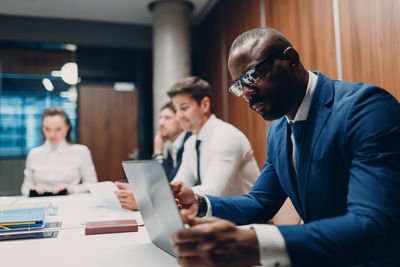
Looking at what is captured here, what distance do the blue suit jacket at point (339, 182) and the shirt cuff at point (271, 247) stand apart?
16 millimetres

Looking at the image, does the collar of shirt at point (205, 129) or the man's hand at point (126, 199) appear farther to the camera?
the collar of shirt at point (205, 129)

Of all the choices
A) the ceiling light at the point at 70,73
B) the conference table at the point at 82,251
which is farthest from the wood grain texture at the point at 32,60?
the conference table at the point at 82,251

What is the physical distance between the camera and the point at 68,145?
131 inches

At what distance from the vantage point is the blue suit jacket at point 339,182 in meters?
0.73

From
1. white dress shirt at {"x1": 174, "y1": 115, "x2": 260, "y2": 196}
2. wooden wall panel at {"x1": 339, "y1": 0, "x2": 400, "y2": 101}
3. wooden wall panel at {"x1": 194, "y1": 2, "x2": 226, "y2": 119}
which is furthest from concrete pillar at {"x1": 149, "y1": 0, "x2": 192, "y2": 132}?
wooden wall panel at {"x1": 339, "y1": 0, "x2": 400, "y2": 101}

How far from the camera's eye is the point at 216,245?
68 centimetres

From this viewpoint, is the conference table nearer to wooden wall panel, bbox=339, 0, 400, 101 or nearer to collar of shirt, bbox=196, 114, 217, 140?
collar of shirt, bbox=196, 114, 217, 140

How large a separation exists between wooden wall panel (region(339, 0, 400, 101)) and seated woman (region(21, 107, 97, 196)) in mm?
2510

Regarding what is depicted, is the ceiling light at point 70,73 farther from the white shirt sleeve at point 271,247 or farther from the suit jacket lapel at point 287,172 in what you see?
the white shirt sleeve at point 271,247

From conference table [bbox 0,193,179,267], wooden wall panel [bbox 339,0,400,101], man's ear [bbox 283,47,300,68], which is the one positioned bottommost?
conference table [bbox 0,193,179,267]

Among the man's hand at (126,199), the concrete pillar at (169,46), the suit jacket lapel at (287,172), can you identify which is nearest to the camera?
the suit jacket lapel at (287,172)

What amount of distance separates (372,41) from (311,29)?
700mm

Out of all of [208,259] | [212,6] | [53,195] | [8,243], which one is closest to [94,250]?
[8,243]

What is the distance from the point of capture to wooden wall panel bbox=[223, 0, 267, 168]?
3.53 meters
